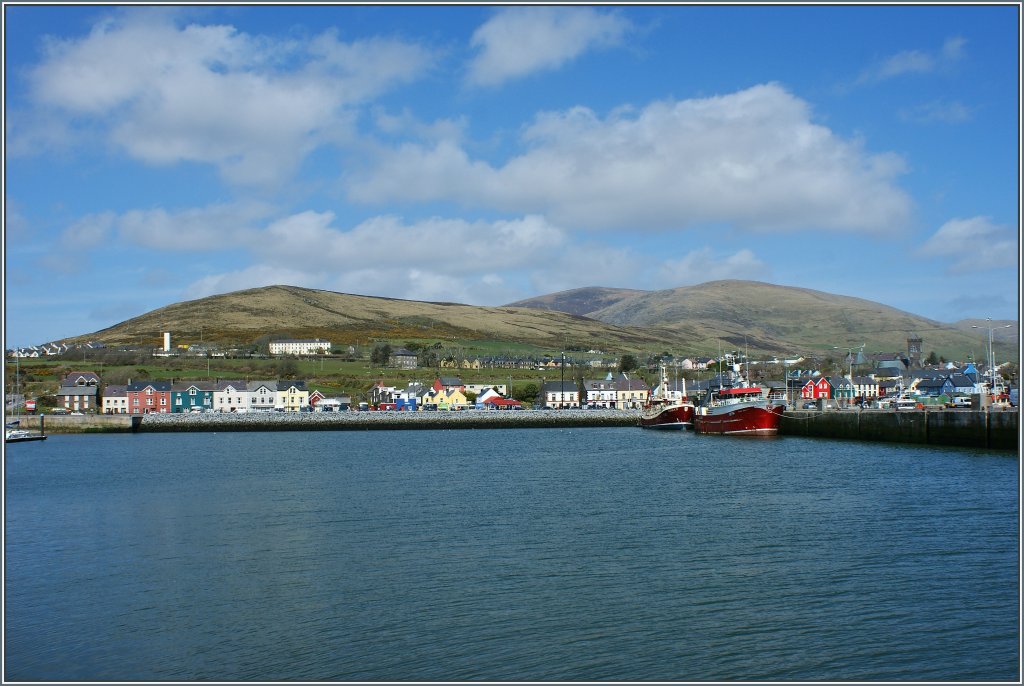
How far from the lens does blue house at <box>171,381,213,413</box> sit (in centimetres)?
10019

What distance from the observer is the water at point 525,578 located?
13.0 m

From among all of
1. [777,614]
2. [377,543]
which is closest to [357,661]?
[777,614]

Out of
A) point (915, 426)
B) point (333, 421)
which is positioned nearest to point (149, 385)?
point (333, 421)

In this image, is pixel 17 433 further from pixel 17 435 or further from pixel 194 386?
pixel 194 386

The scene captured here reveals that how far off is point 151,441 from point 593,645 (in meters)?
63.9

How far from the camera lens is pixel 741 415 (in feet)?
205

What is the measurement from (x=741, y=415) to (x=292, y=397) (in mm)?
59029

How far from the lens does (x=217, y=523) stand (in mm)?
25094

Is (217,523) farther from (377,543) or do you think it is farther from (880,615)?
(880,615)

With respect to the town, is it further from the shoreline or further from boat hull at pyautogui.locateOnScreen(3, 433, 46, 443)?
boat hull at pyautogui.locateOnScreen(3, 433, 46, 443)

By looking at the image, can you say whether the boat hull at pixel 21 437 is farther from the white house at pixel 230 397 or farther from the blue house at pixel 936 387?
the blue house at pixel 936 387

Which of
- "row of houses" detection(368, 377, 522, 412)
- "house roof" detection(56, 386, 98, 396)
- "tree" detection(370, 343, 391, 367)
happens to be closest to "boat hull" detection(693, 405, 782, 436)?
"row of houses" detection(368, 377, 522, 412)

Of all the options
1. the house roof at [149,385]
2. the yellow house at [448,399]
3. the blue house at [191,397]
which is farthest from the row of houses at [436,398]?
the house roof at [149,385]

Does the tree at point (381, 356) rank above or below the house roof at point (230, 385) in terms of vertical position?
above
